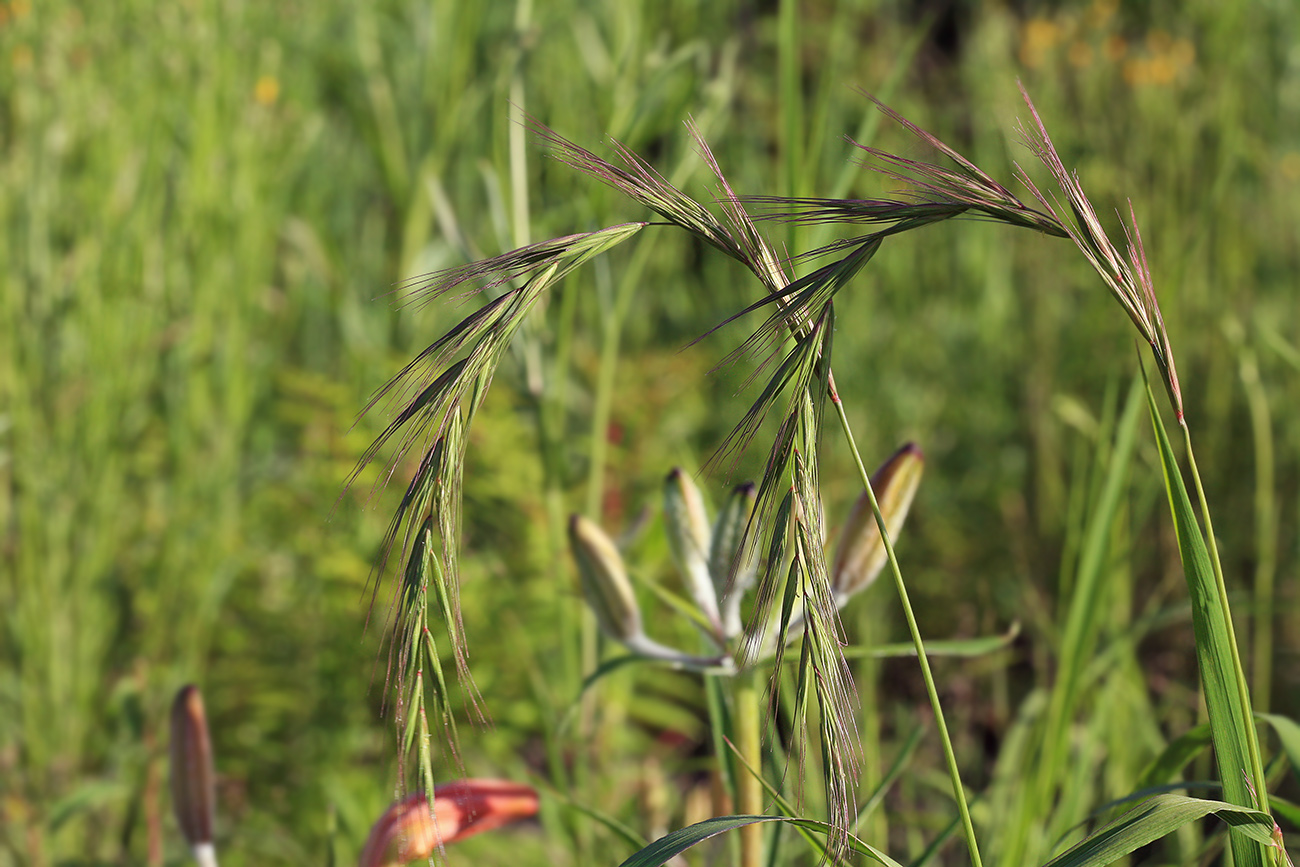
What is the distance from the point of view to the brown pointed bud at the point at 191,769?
2.06 ft

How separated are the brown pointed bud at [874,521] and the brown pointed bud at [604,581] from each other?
0.39 feet

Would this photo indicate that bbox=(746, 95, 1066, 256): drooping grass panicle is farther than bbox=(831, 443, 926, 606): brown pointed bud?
No

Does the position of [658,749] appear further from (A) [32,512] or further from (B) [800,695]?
(B) [800,695]

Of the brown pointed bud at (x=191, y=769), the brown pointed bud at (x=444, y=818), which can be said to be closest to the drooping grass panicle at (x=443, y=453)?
the brown pointed bud at (x=444, y=818)

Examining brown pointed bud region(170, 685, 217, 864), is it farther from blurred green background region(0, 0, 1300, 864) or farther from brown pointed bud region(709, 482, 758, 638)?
brown pointed bud region(709, 482, 758, 638)

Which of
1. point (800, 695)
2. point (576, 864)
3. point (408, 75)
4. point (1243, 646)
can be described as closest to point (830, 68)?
point (800, 695)

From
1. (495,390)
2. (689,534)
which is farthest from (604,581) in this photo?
(495,390)

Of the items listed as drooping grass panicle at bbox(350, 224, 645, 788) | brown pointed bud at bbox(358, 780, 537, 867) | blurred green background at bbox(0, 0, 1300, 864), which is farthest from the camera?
blurred green background at bbox(0, 0, 1300, 864)

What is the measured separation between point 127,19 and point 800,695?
4.64 feet

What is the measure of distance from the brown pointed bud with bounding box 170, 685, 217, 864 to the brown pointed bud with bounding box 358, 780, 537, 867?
0.38ft

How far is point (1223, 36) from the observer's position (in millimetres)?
1674

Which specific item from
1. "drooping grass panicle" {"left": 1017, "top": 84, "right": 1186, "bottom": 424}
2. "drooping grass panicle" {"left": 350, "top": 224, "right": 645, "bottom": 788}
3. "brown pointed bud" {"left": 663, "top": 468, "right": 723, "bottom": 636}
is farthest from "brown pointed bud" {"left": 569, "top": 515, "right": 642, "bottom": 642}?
"drooping grass panicle" {"left": 1017, "top": 84, "right": 1186, "bottom": 424}

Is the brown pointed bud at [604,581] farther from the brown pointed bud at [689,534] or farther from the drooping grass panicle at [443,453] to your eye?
the drooping grass panicle at [443,453]

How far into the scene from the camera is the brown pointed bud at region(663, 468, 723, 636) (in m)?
0.57
